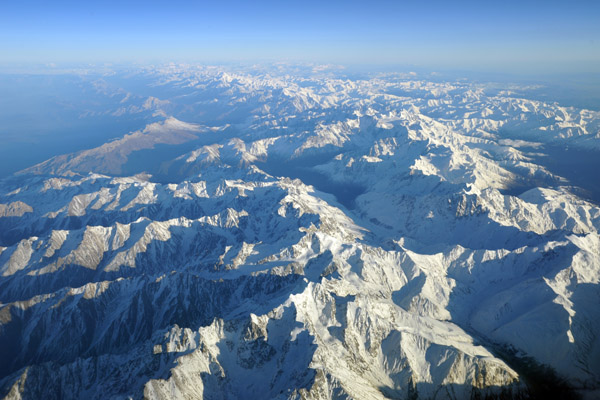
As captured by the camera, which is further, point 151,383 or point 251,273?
point 251,273

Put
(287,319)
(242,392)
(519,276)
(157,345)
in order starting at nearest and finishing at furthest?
1. (242,392)
2. (157,345)
3. (287,319)
4. (519,276)

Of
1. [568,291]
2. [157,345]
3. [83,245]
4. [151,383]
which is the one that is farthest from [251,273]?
[568,291]

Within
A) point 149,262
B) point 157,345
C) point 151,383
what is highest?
point 151,383

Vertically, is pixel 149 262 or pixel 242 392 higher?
pixel 242 392

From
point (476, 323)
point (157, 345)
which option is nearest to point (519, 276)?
point (476, 323)

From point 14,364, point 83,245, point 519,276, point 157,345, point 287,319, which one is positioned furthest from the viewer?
point 83,245

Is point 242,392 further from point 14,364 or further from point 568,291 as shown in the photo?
point 568,291

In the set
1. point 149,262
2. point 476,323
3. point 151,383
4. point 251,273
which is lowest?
point 149,262

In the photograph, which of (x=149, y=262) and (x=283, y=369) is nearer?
(x=283, y=369)

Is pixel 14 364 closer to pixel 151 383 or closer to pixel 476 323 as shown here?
pixel 151 383
